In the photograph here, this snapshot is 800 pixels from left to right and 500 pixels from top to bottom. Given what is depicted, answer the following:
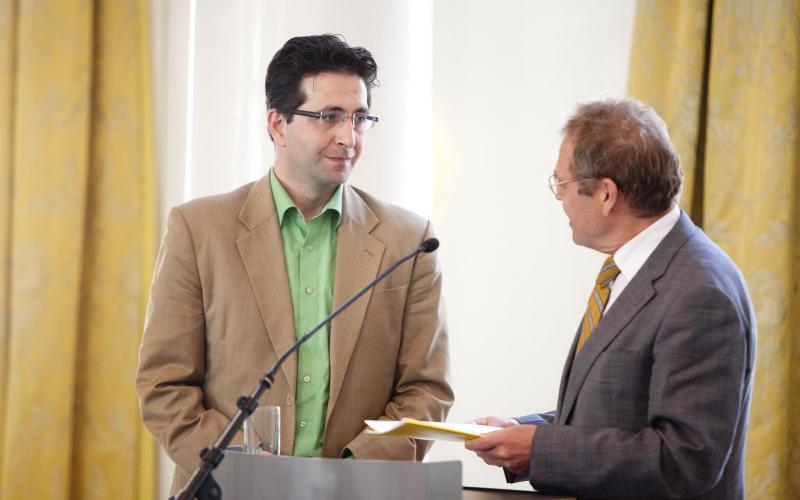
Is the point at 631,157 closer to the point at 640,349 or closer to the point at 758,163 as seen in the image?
the point at 640,349

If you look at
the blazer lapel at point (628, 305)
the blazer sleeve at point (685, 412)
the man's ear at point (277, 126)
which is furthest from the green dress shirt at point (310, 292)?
the blazer sleeve at point (685, 412)

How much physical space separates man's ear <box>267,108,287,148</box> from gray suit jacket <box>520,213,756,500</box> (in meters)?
1.03

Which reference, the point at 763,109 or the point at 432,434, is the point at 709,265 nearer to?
the point at 432,434

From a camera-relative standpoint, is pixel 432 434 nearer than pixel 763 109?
Yes

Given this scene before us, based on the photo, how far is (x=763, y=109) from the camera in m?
3.31

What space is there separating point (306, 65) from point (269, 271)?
0.55 metres

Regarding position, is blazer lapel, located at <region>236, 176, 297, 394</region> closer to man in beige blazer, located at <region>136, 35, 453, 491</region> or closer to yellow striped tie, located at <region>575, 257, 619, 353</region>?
man in beige blazer, located at <region>136, 35, 453, 491</region>

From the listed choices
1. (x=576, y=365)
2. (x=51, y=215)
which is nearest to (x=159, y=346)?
(x=576, y=365)

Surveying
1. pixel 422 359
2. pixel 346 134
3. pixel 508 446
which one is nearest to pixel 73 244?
pixel 346 134

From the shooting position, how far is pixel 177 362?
250cm

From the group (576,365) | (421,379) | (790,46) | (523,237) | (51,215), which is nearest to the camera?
(576,365)

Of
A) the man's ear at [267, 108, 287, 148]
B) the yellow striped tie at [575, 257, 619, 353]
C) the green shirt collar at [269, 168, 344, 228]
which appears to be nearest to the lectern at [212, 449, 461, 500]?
the yellow striped tie at [575, 257, 619, 353]

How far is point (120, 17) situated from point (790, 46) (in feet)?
8.01

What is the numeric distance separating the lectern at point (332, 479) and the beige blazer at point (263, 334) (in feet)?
2.04
